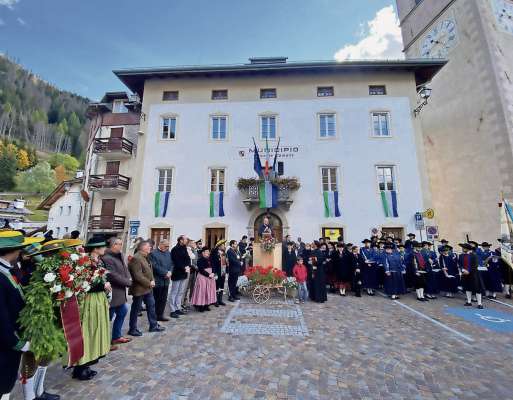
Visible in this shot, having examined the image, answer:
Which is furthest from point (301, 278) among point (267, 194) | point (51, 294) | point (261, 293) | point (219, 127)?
point (219, 127)

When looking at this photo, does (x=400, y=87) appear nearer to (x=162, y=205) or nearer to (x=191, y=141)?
(x=191, y=141)

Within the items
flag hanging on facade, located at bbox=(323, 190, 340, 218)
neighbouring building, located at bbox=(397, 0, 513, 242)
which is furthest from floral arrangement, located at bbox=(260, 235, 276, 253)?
neighbouring building, located at bbox=(397, 0, 513, 242)

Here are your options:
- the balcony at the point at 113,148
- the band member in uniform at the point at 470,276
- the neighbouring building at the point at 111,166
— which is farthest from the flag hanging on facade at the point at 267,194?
the balcony at the point at 113,148

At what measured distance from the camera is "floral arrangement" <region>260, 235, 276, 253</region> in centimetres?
911

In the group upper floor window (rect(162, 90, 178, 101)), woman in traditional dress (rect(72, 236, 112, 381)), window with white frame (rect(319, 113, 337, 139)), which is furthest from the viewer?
upper floor window (rect(162, 90, 178, 101))

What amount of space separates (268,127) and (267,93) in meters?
2.69

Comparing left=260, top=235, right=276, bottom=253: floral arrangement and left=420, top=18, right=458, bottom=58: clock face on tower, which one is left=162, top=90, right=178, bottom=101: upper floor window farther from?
left=420, top=18, right=458, bottom=58: clock face on tower

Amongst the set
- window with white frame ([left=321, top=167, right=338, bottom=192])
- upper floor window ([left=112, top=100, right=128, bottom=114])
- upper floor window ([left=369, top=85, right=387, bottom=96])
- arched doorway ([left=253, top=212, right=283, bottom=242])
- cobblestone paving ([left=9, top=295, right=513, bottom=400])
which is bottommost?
cobblestone paving ([left=9, top=295, right=513, bottom=400])

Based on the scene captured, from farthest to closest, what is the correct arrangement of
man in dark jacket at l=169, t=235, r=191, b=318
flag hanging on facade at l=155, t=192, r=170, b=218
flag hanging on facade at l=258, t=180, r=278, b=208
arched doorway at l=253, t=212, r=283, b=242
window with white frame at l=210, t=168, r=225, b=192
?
window with white frame at l=210, t=168, r=225, b=192, flag hanging on facade at l=155, t=192, r=170, b=218, arched doorway at l=253, t=212, r=283, b=242, flag hanging on facade at l=258, t=180, r=278, b=208, man in dark jacket at l=169, t=235, r=191, b=318

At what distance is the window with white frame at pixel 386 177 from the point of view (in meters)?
15.3

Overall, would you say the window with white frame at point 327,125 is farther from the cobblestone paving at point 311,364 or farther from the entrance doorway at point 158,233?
the cobblestone paving at point 311,364

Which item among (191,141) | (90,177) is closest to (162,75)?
(191,141)

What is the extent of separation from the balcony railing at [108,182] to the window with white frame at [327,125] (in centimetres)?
1445

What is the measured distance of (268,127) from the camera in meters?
16.7
